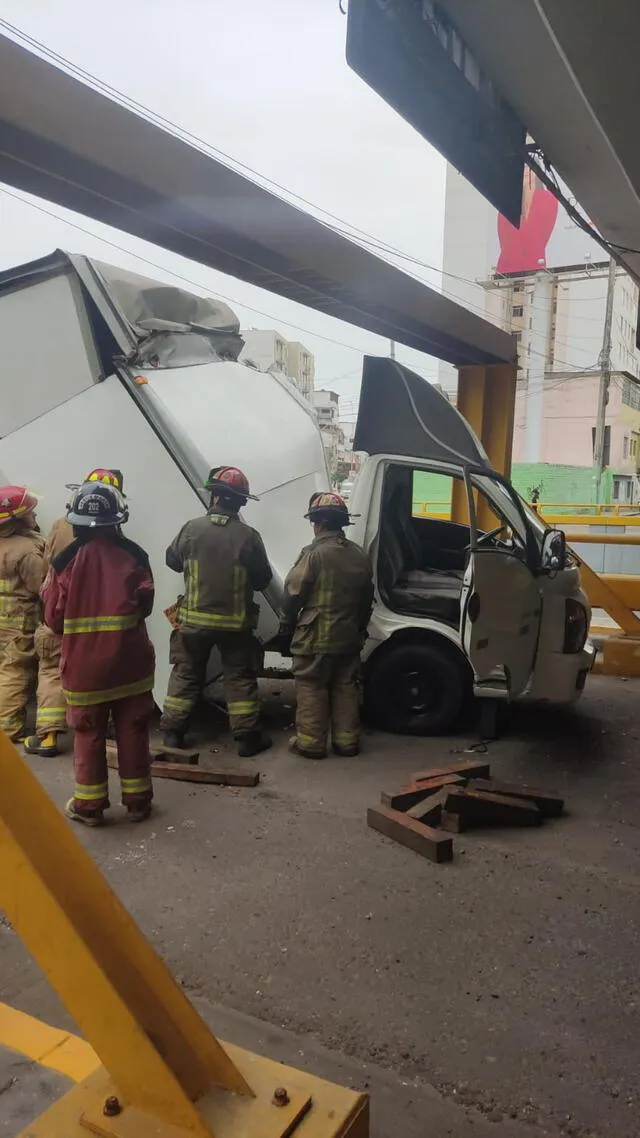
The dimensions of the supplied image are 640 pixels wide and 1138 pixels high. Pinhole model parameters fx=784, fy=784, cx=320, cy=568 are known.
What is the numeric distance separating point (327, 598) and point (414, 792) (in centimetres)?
144

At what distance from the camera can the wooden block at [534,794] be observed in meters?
4.46

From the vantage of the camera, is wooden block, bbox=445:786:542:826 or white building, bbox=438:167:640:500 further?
white building, bbox=438:167:640:500

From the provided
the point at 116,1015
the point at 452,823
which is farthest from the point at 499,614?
the point at 116,1015

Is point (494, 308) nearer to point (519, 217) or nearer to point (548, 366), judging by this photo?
point (548, 366)

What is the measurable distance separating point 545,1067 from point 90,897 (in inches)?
71.3

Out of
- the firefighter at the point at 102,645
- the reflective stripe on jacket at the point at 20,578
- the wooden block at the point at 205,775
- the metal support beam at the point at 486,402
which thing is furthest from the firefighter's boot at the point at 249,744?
the metal support beam at the point at 486,402

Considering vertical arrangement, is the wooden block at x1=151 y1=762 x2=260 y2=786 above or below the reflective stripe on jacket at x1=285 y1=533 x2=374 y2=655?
below

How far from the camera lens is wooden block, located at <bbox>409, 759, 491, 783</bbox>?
4.76 meters

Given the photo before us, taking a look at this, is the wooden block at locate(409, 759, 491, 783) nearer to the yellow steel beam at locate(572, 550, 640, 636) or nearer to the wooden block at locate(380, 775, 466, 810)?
the wooden block at locate(380, 775, 466, 810)

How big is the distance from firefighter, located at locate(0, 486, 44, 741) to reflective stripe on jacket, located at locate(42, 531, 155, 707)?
3.96 feet

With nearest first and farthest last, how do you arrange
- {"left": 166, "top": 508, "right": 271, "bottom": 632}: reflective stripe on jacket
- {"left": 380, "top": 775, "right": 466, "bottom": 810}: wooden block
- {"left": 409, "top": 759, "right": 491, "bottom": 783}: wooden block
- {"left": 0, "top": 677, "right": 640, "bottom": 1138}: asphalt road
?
{"left": 0, "top": 677, "right": 640, "bottom": 1138}: asphalt road → {"left": 380, "top": 775, "right": 466, "bottom": 810}: wooden block → {"left": 409, "top": 759, "right": 491, "bottom": 783}: wooden block → {"left": 166, "top": 508, "right": 271, "bottom": 632}: reflective stripe on jacket

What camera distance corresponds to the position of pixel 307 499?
6.22 meters

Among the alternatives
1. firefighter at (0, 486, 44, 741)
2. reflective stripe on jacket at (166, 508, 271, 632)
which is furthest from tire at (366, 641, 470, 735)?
firefighter at (0, 486, 44, 741)

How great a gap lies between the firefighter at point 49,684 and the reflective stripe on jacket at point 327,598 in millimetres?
1370
